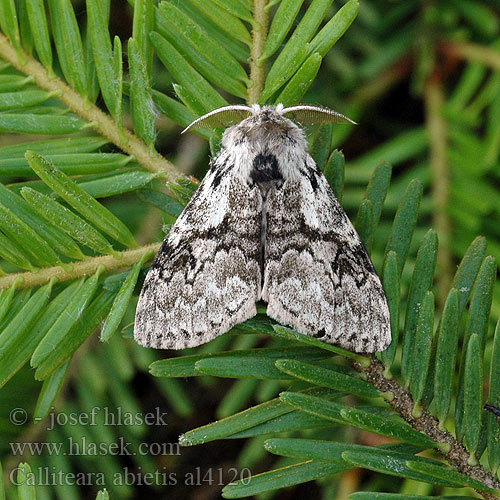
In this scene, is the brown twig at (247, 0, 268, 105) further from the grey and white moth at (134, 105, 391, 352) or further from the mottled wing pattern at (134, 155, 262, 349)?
the mottled wing pattern at (134, 155, 262, 349)

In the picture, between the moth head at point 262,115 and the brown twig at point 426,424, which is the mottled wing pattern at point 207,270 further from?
the brown twig at point 426,424

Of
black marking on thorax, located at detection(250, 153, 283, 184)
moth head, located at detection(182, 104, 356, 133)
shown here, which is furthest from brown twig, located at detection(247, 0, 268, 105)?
black marking on thorax, located at detection(250, 153, 283, 184)

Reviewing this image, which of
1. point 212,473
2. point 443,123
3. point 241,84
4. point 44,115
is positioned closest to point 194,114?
point 241,84

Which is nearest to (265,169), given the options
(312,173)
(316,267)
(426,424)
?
(312,173)

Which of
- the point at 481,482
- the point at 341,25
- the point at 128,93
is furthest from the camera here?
the point at 128,93

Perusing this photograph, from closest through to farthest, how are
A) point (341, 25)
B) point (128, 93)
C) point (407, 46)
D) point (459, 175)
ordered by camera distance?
1. point (341, 25)
2. point (128, 93)
3. point (459, 175)
4. point (407, 46)

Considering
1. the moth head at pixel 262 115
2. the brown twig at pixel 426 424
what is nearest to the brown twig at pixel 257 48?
the moth head at pixel 262 115

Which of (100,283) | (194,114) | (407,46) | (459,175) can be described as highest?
(407,46)

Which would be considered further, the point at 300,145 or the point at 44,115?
the point at 300,145

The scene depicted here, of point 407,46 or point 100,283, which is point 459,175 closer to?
point 407,46
